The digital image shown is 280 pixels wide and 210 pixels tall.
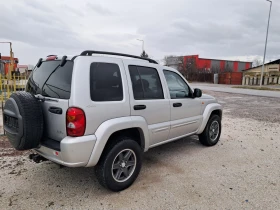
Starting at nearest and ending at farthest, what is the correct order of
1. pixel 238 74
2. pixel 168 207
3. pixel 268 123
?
pixel 168 207 → pixel 268 123 → pixel 238 74

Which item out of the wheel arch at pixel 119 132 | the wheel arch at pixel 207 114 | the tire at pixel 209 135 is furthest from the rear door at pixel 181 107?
the wheel arch at pixel 119 132

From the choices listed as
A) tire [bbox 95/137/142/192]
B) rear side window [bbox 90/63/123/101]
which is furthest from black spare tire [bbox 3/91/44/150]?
tire [bbox 95/137/142/192]

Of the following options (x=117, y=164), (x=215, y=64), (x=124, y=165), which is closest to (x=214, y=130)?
(x=124, y=165)

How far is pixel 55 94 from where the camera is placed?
275 centimetres

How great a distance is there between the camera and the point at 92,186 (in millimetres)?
3178

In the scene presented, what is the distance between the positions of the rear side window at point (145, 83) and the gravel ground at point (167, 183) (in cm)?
131

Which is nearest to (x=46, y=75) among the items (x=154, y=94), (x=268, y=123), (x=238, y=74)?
(x=154, y=94)

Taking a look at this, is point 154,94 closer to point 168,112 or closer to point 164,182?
point 168,112

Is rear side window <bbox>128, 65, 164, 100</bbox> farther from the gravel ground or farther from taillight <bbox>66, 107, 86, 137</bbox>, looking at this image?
the gravel ground

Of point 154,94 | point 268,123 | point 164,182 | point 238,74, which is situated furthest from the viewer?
point 238,74

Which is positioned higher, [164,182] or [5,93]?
[5,93]

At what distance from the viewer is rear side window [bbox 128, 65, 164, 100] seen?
3.24 m

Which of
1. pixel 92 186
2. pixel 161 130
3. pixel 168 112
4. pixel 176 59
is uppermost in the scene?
pixel 176 59

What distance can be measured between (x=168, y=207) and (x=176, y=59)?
56.8 metres
